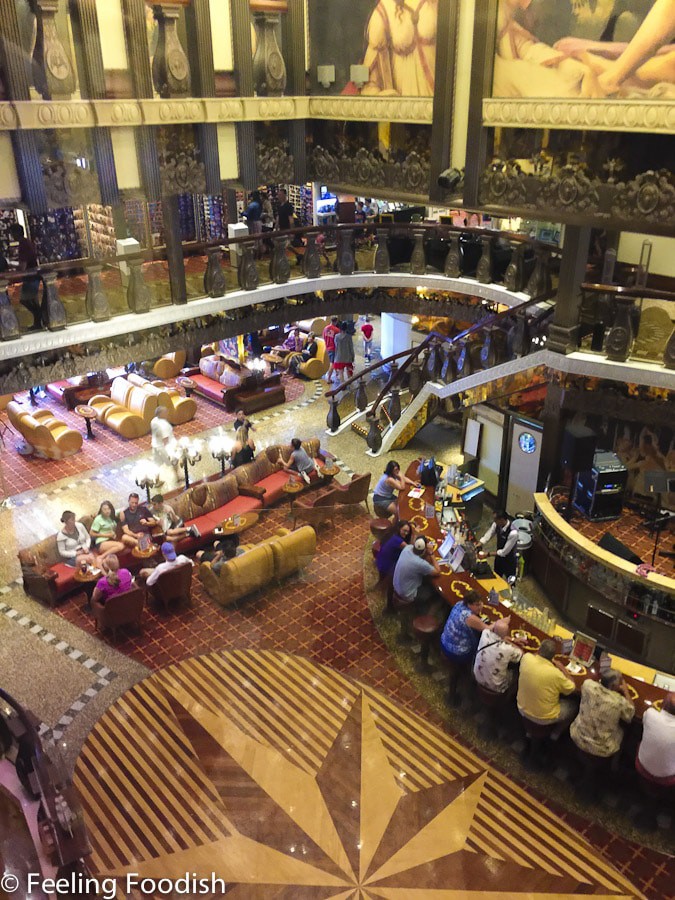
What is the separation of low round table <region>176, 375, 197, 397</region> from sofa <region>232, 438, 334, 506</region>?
4.61 m

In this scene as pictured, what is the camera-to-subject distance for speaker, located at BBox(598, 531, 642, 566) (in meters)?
8.93

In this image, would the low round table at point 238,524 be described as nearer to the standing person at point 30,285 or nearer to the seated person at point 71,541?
the seated person at point 71,541

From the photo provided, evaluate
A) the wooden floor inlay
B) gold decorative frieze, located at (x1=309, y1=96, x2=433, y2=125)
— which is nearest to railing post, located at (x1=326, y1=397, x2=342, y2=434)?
gold decorative frieze, located at (x1=309, y1=96, x2=433, y2=125)

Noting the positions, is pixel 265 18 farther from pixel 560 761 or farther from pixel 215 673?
pixel 560 761

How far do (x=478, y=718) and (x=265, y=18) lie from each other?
377 inches

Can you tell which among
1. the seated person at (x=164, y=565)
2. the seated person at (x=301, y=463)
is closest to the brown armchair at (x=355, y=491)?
Result: the seated person at (x=301, y=463)

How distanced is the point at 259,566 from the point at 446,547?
237 cm

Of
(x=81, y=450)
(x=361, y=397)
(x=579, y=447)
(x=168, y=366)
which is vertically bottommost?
(x=81, y=450)

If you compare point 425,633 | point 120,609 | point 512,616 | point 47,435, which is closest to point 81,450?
point 47,435

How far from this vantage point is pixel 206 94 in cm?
1007

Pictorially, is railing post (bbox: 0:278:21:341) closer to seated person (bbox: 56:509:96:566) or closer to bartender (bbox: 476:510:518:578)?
seated person (bbox: 56:509:96:566)

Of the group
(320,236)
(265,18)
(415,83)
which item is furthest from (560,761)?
(265,18)

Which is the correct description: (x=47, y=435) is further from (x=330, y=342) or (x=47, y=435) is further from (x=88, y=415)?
(x=330, y=342)

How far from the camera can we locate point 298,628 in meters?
8.87
